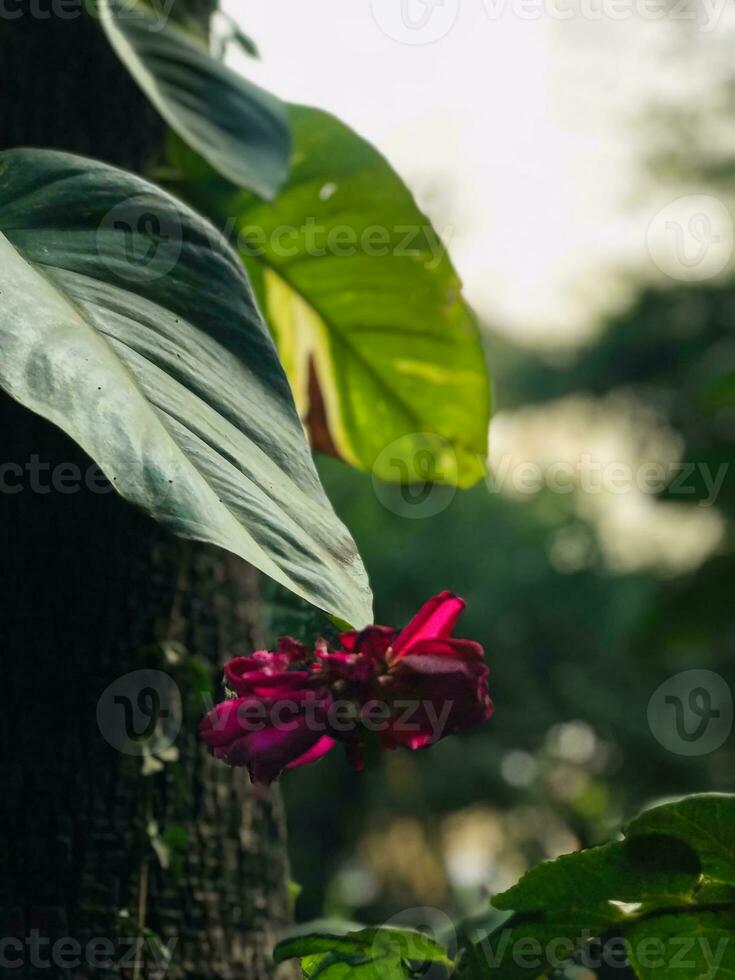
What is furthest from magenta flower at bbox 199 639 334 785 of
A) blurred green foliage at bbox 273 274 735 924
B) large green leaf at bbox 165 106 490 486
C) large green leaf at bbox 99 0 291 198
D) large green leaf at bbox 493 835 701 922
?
blurred green foliage at bbox 273 274 735 924

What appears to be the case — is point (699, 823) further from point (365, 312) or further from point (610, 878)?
point (365, 312)

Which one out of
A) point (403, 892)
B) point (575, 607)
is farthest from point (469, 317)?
point (575, 607)

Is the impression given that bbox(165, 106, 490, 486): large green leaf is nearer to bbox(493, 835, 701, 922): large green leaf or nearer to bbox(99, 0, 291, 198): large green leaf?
bbox(99, 0, 291, 198): large green leaf

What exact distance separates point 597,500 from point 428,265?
11.6 m

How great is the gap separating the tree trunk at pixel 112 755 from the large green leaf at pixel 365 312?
1.41ft

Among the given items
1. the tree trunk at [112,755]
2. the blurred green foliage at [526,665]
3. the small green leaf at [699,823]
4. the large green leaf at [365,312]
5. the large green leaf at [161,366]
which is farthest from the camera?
the blurred green foliage at [526,665]

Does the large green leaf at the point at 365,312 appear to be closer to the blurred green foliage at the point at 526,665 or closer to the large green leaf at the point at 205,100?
the large green leaf at the point at 205,100

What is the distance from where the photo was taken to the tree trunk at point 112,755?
72 centimetres

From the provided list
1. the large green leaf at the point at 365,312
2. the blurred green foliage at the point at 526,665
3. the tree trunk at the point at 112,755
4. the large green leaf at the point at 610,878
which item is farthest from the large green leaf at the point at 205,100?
the blurred green foliage at the point at 526,665

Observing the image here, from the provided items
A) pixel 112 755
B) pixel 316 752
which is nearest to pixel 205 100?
pixel 112 755

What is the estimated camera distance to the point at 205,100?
1.10m

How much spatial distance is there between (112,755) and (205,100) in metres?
0.65

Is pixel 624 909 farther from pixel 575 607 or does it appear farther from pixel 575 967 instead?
pixel 575 607

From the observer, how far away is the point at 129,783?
773mm
